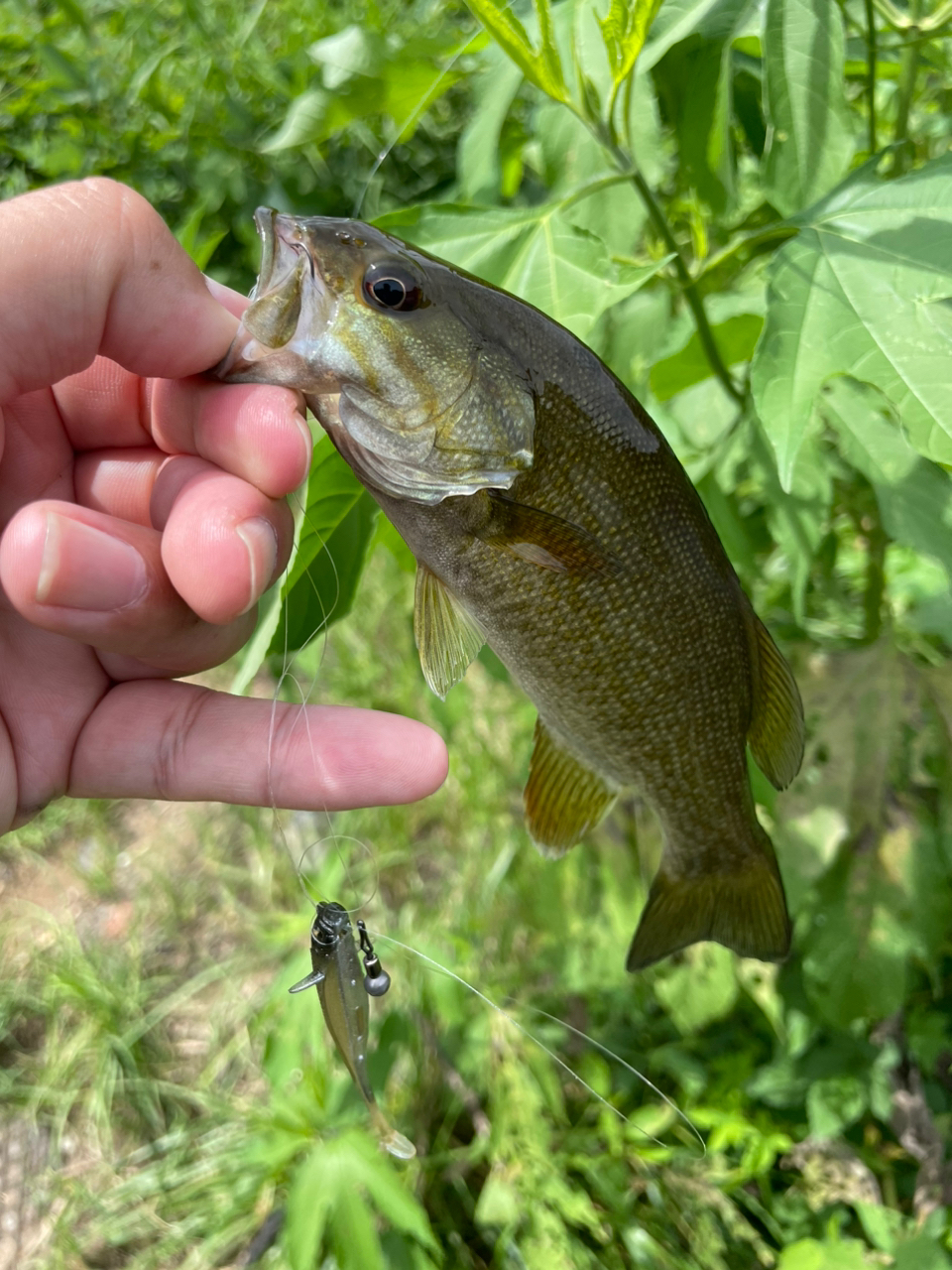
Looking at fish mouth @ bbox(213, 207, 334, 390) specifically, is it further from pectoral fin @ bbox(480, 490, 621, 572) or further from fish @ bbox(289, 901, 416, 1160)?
fish @ bbox(289, 901, 416, 1160)

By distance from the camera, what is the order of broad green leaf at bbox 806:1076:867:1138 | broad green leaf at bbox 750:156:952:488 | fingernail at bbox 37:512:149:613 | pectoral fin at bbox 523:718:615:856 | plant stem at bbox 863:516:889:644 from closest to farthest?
fingernail at bbox 37:512:149:613 → broad green leaf at bbox 750:156:952:488 → pectoral fin at bbox 523:718:615:856 → plant stem at bbox 863:516:889:644 → broad green leaf at bbox 806:1076:867:1138

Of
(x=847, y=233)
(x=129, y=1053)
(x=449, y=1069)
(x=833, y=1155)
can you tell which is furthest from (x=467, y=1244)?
(x=847, y=233)

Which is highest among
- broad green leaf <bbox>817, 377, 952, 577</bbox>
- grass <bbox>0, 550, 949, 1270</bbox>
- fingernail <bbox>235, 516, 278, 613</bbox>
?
fingernail <bbox>235, 516, 278, 613</bbox>

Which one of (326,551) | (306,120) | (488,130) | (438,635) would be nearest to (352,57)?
(306,120)

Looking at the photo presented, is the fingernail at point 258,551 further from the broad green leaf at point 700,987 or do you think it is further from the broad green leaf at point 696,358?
the broad green leaf at point 700,987

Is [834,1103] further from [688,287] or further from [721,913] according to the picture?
[688,287]

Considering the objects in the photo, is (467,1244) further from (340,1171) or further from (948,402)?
(948,402)

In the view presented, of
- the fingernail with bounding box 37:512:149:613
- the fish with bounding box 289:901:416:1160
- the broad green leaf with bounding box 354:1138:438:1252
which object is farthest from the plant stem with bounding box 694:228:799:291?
the broad green leaf with bounding box 354:1138:438:1252
